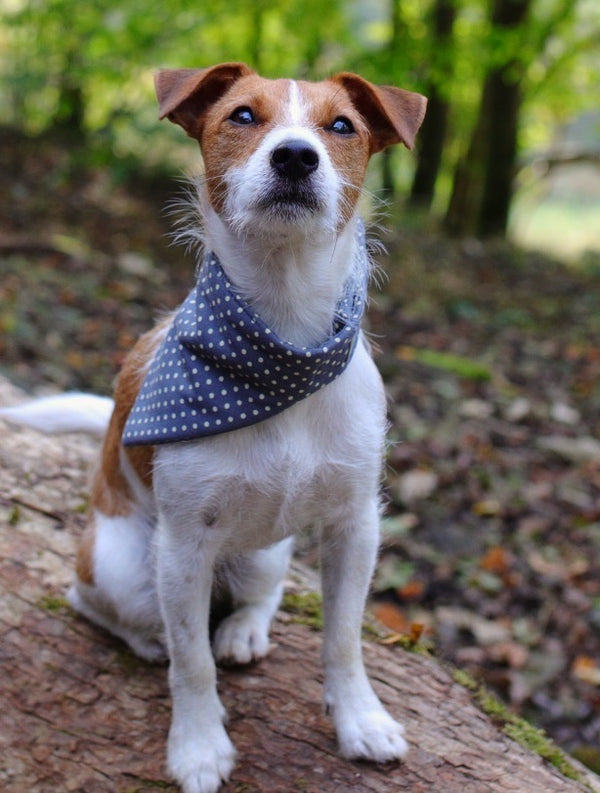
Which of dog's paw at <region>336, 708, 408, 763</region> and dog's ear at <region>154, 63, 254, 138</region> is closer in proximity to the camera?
dog's ear at <region>154, 63, 254, 138</region>

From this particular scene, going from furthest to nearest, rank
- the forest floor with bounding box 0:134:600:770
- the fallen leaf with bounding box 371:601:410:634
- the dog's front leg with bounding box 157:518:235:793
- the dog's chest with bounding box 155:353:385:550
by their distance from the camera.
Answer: the forest floor with bounding box 0:134:600:770 → the fallen leaf with bounding box 371:601:410:634 → the dog's front leg with bounding box 157:518:235:793 → the dog's chest with bounding box 155:353:385:550

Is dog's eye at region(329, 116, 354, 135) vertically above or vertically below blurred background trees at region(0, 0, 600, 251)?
below

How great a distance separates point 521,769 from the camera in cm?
300

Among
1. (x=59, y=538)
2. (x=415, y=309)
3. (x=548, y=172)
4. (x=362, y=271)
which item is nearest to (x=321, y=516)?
(x=362, y=271)

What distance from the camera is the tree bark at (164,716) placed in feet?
9.41

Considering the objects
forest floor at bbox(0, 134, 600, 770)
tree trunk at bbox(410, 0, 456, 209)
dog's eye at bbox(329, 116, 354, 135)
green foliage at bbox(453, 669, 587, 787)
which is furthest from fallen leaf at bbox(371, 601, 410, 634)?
tree trunk at bbox(410, 0, 456, 209)

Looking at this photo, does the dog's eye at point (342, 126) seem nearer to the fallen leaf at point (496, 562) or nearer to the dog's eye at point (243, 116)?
the dog's eye at point (243, 116)

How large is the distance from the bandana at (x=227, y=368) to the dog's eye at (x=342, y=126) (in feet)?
1.80

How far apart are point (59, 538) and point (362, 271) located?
73.4 inches

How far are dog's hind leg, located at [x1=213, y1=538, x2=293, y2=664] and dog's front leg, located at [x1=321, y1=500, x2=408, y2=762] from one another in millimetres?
373

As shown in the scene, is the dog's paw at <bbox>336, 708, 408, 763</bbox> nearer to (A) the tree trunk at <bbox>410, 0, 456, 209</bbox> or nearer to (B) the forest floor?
(B) the forest floor

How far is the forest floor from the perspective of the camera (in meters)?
4.65

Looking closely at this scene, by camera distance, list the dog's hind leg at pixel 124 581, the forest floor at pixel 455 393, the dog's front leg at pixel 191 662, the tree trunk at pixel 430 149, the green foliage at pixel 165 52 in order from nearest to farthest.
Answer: the dog's front leg at pixel 191 662
the dog's hind leg at pixel 124 581
the forest floor at pixel 455 393
the green foliage at pixel 165 52
the tree trunk at pixel 430 149

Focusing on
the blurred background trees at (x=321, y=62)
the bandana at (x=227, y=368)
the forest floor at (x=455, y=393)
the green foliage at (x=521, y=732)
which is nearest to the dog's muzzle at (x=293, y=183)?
the bandana at (x=227, y=368)
